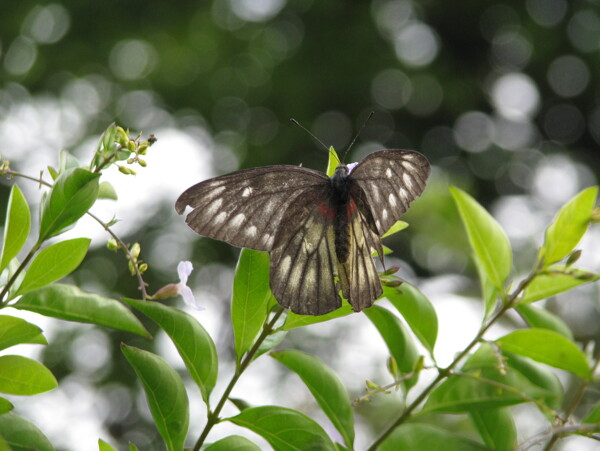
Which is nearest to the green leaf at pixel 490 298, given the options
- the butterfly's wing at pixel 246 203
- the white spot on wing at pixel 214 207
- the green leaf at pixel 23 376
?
the butterfly's wing at pixel 246 203

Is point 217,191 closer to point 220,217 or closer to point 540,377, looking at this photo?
point 220,217

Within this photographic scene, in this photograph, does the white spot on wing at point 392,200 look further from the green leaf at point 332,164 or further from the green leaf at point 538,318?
the green leaf at point 538,318

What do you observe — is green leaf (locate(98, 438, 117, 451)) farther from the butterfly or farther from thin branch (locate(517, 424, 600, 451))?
thin branch (locate(517, 424, 600, 451))

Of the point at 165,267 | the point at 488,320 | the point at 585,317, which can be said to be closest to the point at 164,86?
the point at 165,267

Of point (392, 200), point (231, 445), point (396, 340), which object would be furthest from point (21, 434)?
point (392, 200)

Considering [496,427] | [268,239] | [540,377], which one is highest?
[268,239]

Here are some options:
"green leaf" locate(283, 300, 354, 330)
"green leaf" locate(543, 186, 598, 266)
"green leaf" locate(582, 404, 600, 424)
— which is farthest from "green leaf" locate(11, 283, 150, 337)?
"green leaf" locate(582, 404, 600, 424)
